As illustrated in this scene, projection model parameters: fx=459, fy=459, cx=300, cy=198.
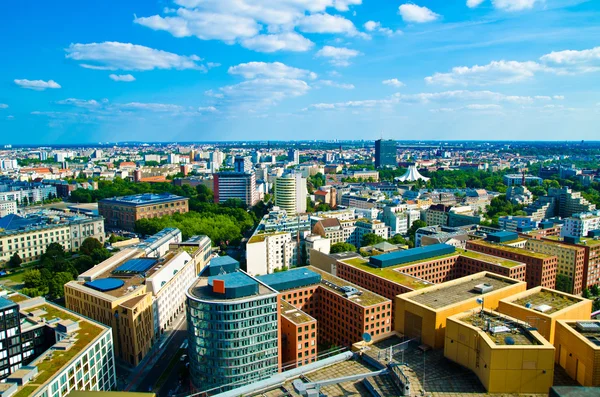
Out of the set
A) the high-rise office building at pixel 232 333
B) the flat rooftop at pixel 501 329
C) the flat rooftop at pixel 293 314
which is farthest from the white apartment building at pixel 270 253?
the flat rooftop at pixel 501 329

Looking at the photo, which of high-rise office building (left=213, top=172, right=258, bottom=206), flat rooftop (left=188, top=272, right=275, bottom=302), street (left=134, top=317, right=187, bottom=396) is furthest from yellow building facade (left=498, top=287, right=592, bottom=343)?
high-rise office building (left=213, top=172, right=258, bottom=206)

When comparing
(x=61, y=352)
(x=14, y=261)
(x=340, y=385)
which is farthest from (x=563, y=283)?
(x=14, y=261)

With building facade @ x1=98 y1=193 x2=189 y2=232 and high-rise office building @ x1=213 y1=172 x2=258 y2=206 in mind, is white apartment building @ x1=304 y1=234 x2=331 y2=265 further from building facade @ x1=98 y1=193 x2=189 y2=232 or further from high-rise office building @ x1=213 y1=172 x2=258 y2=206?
high-rise office building @ x1=213 y1=172 x2=258 y2=206

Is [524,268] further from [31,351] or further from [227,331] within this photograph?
[31,351]

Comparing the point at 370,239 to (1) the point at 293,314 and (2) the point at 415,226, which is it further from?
(1) the point at 293,314

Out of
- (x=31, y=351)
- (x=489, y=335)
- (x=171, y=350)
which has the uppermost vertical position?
(x=489, y=335)

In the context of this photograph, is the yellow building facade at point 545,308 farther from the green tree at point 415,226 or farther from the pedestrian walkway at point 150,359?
the green tree at point 415,226

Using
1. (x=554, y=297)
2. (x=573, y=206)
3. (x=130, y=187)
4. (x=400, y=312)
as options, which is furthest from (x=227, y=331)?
(x=130, y=187)
